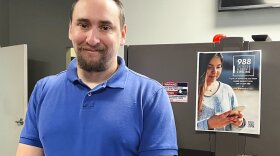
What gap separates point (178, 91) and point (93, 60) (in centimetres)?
48

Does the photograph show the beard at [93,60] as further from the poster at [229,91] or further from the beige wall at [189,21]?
the beige wall at [189,21]

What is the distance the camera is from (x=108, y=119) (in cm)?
82

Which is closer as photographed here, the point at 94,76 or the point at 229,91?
the point at 94,76

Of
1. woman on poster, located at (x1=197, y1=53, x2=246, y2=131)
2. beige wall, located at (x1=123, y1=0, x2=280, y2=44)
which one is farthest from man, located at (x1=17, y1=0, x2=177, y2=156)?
beige wall, located at (x1=123, y1=0, x2=280, y2=44)

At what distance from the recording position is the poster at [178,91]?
1218 mm

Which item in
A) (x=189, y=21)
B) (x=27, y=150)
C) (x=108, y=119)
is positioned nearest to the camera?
(x=108, y=119)

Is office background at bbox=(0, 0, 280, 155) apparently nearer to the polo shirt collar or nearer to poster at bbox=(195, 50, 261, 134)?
poster at bbox=(195, 50, 261, 134)

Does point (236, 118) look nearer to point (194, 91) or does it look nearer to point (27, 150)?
point (194, 91)

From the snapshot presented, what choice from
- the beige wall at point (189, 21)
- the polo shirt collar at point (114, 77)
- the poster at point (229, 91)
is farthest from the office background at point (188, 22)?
the polo shirt collar at point (114, 77)

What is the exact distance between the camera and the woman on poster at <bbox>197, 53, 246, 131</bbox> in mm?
1142

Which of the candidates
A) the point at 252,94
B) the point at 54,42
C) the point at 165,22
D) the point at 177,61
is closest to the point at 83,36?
the point at 177,61

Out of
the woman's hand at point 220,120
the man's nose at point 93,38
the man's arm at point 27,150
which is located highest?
the man's nose at point 93,38

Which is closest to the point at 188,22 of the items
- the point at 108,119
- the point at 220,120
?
the point at 220,120

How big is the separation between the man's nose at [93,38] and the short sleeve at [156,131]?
0.69ft
